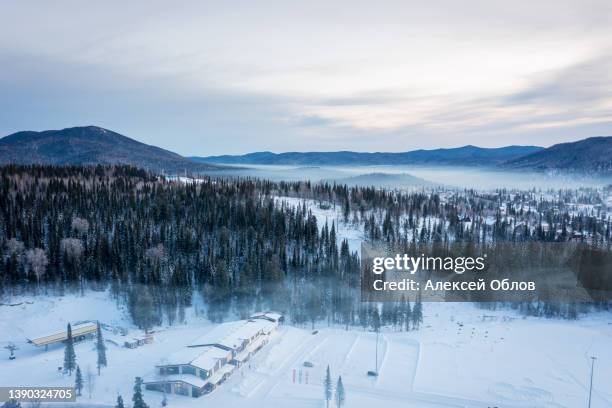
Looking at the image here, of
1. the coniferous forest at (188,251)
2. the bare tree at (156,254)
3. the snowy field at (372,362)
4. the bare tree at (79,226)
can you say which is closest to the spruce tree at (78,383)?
the snowy field at (372,362)

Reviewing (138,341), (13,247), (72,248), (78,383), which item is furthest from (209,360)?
(13,247)

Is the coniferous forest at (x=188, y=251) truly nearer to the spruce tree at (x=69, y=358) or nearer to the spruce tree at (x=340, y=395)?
the spruce tree at (x=69, y=358)

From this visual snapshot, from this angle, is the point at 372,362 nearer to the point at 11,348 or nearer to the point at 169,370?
the point at 169,370

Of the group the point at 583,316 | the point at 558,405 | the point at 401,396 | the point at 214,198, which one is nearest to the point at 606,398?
the point at 558,405

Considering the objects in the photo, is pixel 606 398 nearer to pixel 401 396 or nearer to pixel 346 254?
pixel 401 396

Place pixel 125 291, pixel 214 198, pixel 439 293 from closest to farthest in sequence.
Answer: pixel 125 291, pixel 439 293, pixel 214 198

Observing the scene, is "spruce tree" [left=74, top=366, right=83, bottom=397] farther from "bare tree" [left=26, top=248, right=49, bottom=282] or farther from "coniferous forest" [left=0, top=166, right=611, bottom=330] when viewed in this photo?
"bare tree" [left=26, top=248, right=49, bottom=282]
